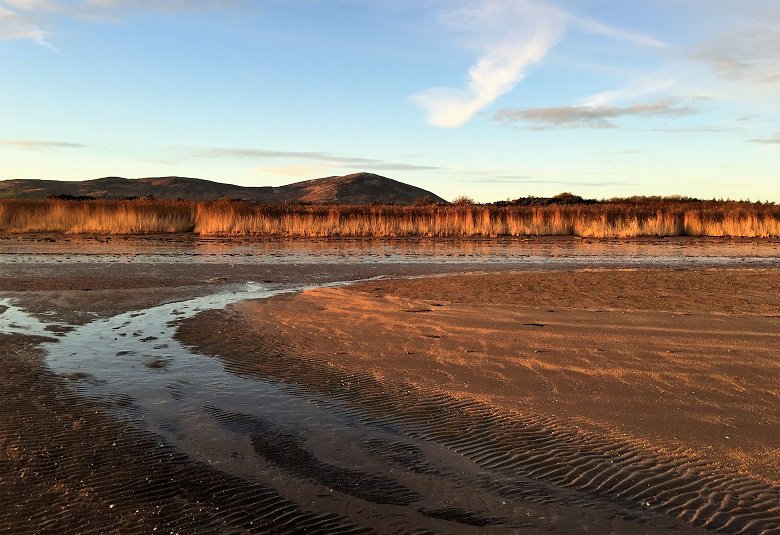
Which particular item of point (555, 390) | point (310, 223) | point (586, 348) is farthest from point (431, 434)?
point (310, 223)

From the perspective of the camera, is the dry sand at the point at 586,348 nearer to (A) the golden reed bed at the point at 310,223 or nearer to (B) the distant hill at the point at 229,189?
(A) the golden reed bed at the point at 310,223

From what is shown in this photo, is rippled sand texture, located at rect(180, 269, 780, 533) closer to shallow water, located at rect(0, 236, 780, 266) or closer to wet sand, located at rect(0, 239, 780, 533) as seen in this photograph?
wet sand, located at rect(0, 239, 780, 533)

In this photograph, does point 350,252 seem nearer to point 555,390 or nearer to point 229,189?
point 555,390

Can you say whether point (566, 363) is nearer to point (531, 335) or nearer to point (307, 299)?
point (531, 335)

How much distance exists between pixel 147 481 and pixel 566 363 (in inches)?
136

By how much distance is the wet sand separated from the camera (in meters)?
2.91

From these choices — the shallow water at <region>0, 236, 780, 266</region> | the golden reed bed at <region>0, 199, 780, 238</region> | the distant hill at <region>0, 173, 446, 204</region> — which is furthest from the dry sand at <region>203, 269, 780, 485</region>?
the distant hill at <region>0, 173, 446, 204</region>

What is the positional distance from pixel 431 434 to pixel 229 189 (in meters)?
94.4

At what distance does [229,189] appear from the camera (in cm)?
9500

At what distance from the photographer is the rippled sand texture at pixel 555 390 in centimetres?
313

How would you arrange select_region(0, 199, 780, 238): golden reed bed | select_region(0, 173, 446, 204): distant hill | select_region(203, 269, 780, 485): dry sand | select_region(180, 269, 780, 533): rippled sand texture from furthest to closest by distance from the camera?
select_region(0, 173, 446, 204): distant hill < select_region(0, 199, 780, 238): golden reed bed < select_region(203, 269, 780, 485): dry sand < select_region(180, 269, 780, 533): rippled sand texture

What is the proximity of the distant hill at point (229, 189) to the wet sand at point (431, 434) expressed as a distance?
72797mm

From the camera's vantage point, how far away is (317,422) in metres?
4.18

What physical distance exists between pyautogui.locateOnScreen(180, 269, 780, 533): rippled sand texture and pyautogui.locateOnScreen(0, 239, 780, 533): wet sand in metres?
0.02
